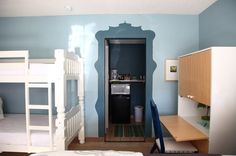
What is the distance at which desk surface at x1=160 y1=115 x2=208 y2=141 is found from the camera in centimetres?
191

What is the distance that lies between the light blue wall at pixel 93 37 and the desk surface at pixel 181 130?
2.47ft

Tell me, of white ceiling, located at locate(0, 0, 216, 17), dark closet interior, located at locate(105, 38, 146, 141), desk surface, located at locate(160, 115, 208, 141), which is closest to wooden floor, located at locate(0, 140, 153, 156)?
desk surface, located at locate(160, 115, 208, 141)

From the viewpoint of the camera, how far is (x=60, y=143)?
2.18m

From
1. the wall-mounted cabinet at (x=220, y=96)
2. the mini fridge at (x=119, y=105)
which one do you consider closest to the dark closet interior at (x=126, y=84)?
the mini fridge at (x=119, y=105)

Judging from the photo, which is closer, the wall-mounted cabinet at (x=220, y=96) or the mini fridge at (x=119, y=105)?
the wall-mounted cabinet at (x=220, y=96)

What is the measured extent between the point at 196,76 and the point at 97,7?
1838 millimetres

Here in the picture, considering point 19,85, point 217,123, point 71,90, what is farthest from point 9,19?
point 217,123

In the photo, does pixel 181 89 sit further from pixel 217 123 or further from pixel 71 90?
pixel 71 90

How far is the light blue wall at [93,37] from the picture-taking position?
10.8 ft

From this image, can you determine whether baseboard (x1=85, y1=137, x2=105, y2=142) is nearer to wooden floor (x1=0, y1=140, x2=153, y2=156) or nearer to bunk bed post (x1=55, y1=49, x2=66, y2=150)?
wooden floor (x1=0, y1=140, x2=153, y2=156)

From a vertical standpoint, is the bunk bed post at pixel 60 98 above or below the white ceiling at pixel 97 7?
below

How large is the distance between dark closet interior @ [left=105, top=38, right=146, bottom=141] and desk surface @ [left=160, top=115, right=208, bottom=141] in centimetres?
197

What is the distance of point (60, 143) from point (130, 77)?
3.43m

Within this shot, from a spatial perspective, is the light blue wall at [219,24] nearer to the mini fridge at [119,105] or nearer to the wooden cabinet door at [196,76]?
the wooden cabinet door at [196,76]
